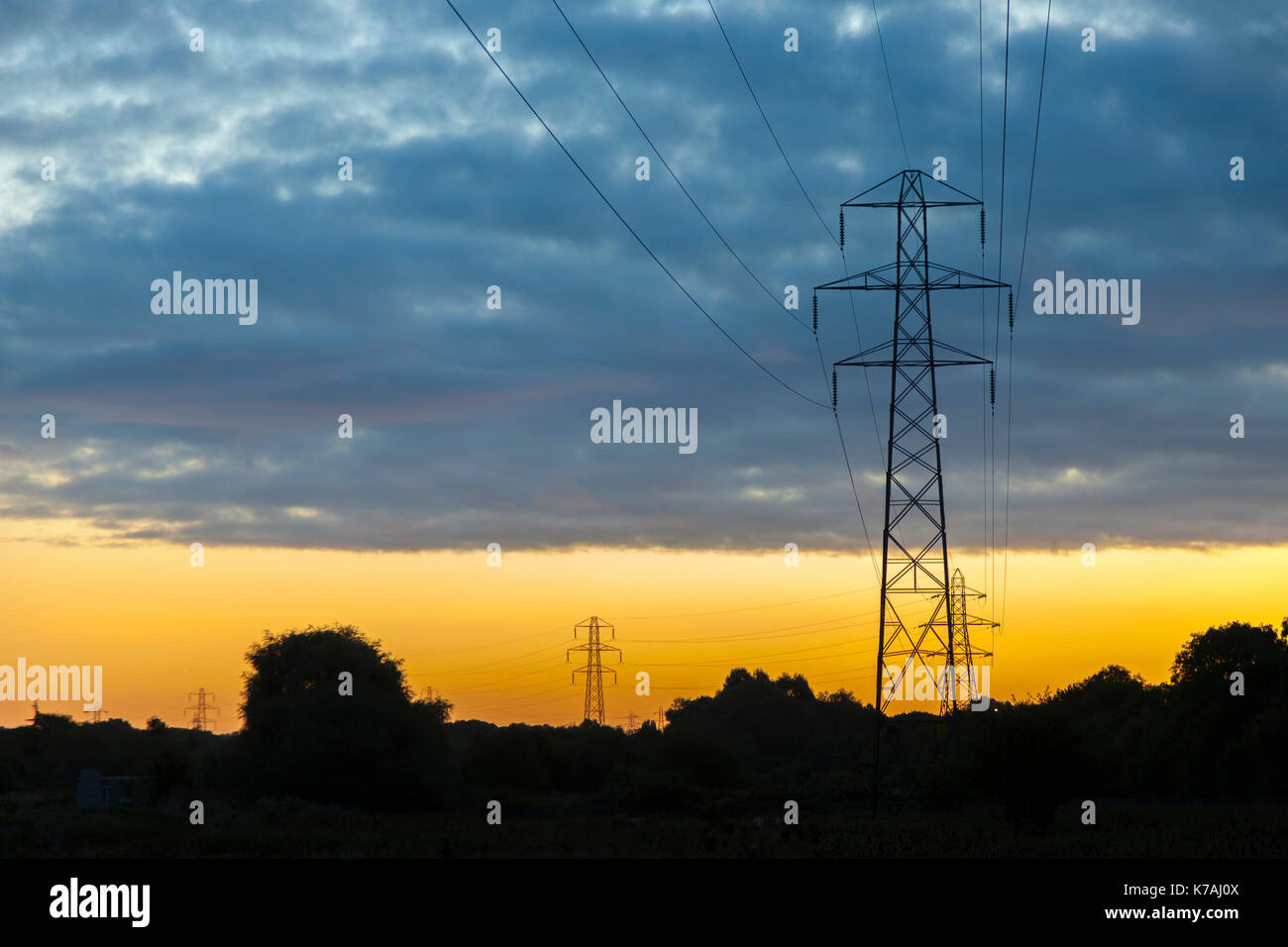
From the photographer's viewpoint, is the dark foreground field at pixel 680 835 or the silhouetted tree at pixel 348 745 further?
the silhouetted tree at pixel 348 745

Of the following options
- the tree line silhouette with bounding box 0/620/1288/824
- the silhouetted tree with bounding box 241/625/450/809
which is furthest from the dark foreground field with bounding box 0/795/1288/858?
the silhouetted tree with bounding box 241/625/450/809

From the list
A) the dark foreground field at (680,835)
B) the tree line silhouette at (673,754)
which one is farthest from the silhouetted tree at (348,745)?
the dark foreground field at (680,835)

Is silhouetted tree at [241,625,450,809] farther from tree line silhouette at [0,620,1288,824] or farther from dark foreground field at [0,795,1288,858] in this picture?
dark foreground field at [0,795,1288,858]

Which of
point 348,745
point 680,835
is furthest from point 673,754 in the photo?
point 680,835

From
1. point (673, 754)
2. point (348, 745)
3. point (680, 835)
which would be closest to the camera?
point (680, 835)

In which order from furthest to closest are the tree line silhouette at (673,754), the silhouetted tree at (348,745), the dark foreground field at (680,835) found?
the silhouetted tree at (348,745)
the tree line silhouette at (673,754)
the dark foreground field at (680,835)

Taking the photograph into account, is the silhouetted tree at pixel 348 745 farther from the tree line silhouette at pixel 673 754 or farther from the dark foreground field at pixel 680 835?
the dark foreground field at pixel 680 835

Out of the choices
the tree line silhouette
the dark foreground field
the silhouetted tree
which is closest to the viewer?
the dark foreground field

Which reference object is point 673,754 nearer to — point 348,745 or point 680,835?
point 348,745
